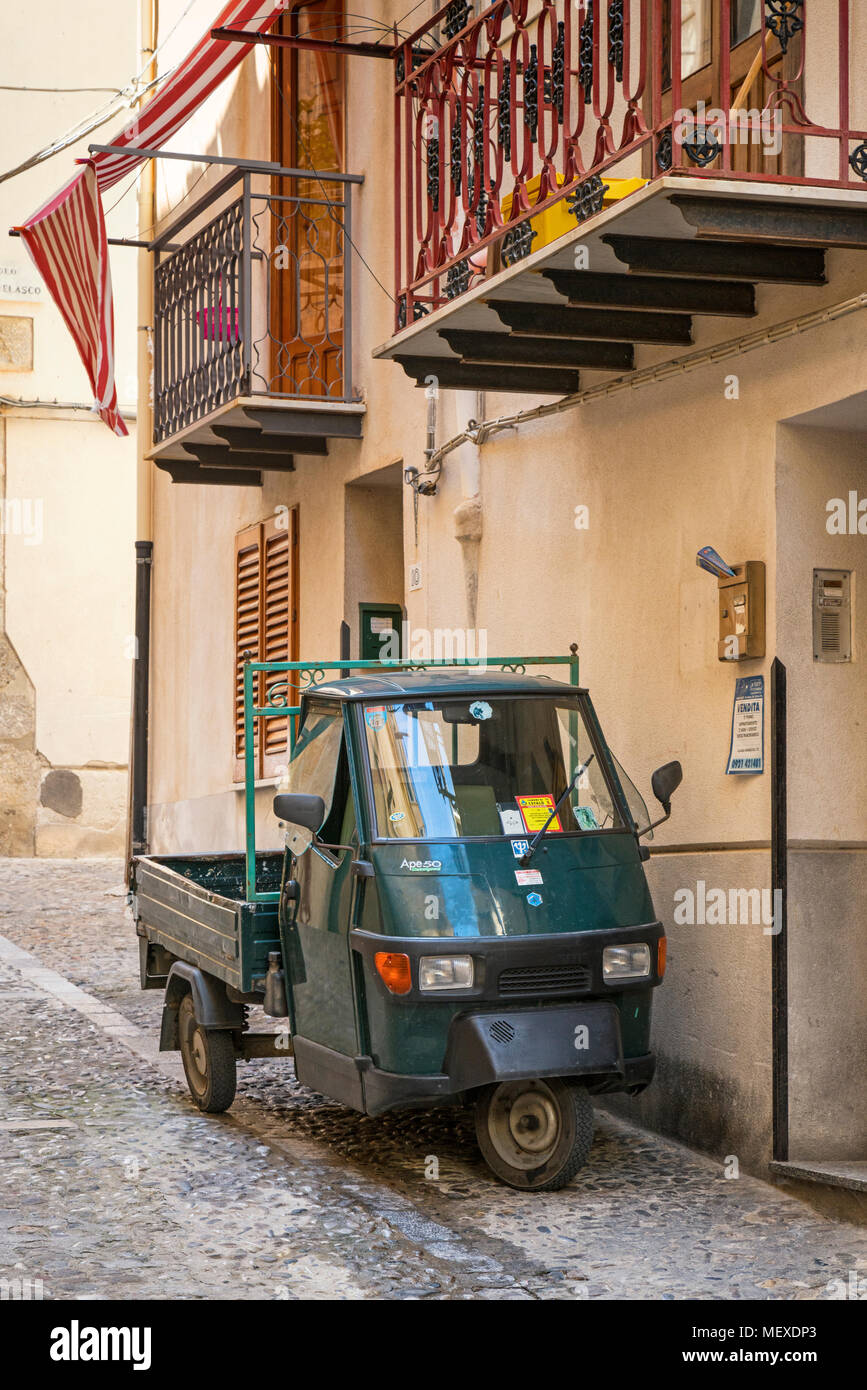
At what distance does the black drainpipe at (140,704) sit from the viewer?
56.0 feet

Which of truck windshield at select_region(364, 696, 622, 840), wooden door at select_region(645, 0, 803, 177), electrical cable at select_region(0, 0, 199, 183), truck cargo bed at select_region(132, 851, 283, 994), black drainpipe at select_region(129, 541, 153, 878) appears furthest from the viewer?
black drainpipe at select_region(129, 541, 153, 878)

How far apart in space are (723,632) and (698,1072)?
1895 millimetres

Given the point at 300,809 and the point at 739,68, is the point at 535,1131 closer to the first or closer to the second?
the point at 300,809

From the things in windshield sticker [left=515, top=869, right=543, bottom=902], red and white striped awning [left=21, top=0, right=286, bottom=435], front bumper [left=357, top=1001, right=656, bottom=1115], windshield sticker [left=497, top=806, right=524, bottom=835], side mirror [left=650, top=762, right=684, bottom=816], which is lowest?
front bumper [left=357, top=1001, right=656, bottom=1115]

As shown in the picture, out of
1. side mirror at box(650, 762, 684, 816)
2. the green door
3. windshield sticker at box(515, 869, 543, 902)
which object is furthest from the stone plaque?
windshield sticker at box(515, 869, 543, 902)

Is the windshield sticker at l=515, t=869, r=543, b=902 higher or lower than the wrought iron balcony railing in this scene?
lower

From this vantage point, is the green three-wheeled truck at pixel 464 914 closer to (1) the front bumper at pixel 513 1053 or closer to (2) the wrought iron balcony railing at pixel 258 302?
(1) the front bumper at pixel 513 1053

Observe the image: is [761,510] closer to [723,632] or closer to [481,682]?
[723,632]

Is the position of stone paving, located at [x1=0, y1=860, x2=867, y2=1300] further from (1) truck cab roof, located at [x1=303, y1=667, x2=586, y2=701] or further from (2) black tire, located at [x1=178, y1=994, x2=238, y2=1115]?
(1) truck cab roof, located at [x1=303, y1=667, x2=586, y2=701]

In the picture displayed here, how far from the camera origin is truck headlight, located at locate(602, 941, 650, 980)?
696 cm

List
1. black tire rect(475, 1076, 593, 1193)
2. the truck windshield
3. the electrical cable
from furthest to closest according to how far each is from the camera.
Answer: the electrical cable, the truck windshield, black tire rect(475, 1076, 593, 1193)

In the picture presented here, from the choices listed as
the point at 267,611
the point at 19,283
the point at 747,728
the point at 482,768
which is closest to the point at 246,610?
the point at 267,611

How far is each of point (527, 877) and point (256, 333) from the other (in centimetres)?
721

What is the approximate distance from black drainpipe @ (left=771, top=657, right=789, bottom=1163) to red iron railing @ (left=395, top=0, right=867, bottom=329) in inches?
81.7
